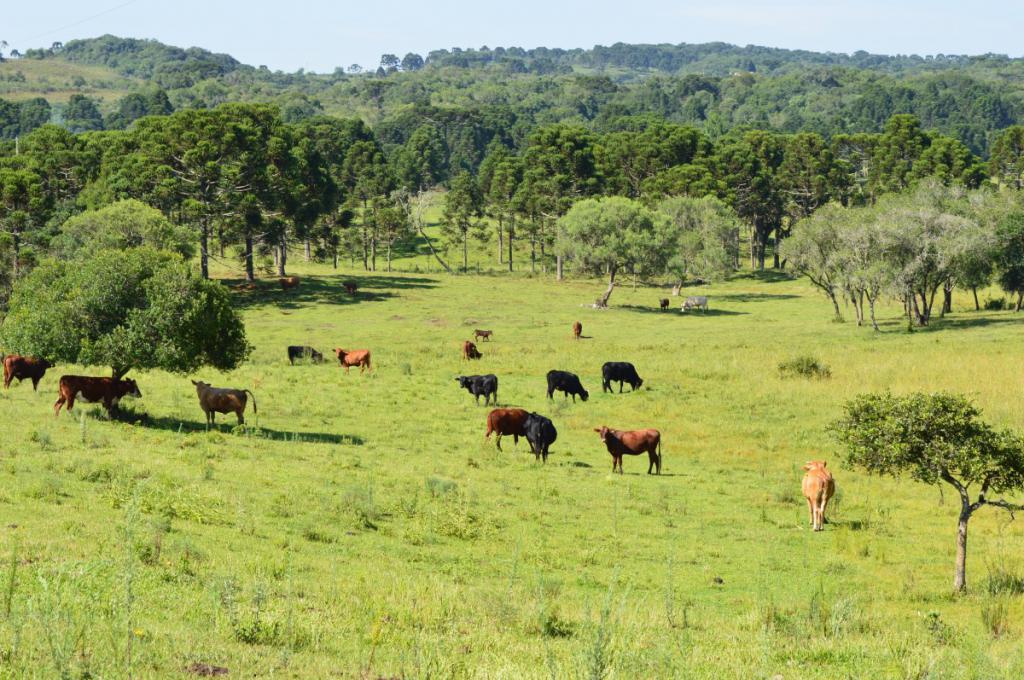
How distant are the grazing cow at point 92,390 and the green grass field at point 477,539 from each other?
863mm

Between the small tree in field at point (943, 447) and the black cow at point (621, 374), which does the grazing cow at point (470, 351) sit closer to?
the black cow at point (621, 374)

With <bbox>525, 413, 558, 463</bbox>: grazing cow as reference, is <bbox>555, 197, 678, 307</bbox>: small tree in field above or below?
above

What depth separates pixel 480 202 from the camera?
348 ft

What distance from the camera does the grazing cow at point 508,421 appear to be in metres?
27.2

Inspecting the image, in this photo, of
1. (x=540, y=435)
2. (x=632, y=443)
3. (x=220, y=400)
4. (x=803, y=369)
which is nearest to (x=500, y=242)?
(x=803, y=369)

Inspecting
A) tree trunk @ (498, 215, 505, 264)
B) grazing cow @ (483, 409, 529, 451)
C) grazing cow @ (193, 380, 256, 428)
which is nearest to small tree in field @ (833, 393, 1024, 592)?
grazing cow @ (483, 409, 529, 451)

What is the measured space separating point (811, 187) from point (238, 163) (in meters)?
67.9

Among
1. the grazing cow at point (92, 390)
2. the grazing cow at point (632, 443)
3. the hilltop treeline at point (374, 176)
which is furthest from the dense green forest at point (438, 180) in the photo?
the grazing cow at point (632, 443)

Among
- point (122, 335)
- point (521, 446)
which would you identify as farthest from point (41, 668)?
point (521, 446)

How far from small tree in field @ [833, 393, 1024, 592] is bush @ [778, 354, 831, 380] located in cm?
2371

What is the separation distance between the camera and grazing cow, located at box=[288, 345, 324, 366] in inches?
1790

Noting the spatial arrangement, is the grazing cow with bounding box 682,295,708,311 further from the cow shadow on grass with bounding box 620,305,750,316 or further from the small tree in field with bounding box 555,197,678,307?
the small tree in field with bounding box 555,197,678,307

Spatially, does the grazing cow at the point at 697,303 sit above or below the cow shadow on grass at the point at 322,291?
below

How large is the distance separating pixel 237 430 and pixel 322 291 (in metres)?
49.8
